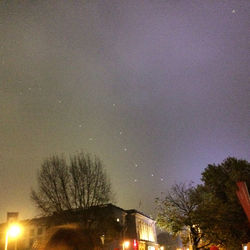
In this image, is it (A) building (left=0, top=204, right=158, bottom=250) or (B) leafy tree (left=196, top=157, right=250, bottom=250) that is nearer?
(B) leafy tree (left=196, top=157, right=250, bottom=250)

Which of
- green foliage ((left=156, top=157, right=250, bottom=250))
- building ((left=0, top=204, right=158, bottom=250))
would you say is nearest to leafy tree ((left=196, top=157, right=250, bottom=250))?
green foliage ((left=156, top=157, right=250, bottom=250))

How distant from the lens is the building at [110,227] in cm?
3180

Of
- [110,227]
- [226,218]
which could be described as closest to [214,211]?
[226,218]

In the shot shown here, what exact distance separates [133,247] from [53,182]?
32.5 m

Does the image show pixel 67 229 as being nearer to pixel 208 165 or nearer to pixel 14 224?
pixel 14 224

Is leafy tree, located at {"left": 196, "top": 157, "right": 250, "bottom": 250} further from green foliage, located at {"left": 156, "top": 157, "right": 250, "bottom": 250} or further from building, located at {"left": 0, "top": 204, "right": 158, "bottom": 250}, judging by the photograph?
building, located at {"left": 0, "top": 204, "right": 158, "bottom": 250}

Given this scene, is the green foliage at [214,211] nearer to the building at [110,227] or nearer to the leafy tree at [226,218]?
the leafy tree at [226,218]

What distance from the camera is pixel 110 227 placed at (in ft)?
132

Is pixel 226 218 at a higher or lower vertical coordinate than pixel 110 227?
lower

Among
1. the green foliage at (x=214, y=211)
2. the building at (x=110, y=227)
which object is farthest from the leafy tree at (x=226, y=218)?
the building at (x=110, y=227)

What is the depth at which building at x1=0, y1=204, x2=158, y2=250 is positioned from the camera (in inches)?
1252

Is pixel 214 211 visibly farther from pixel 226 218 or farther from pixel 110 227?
pixel 110 227

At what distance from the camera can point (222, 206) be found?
28.4 m

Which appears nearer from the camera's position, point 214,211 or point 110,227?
point 214,211
